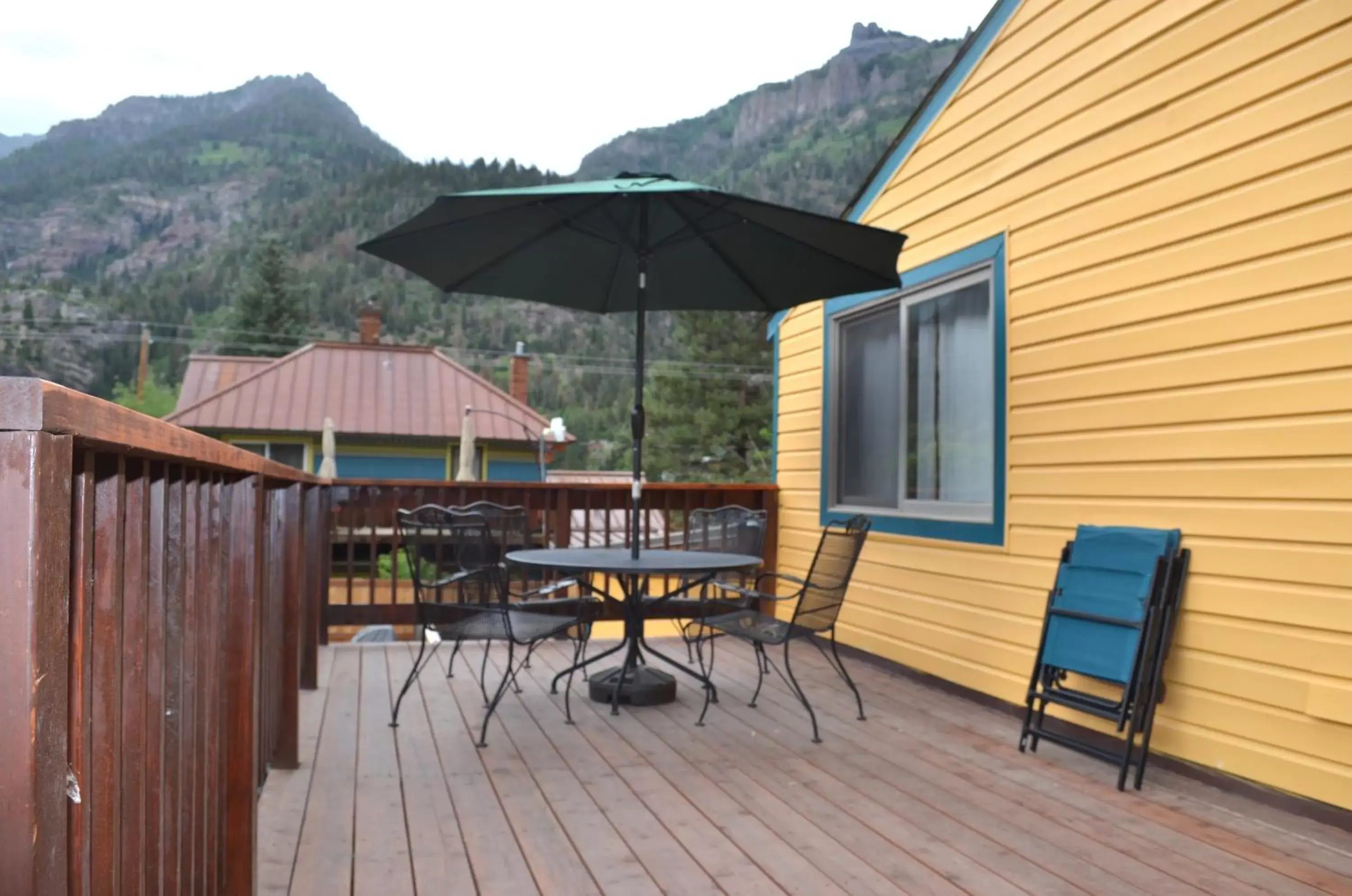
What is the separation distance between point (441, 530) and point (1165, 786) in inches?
110

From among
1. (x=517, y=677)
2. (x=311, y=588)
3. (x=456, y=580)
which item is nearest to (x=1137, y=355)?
(x=456, y=580)

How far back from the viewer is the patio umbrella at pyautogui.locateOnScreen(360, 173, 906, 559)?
3971mm

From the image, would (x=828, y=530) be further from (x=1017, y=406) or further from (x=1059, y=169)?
(x=1059, y=169)

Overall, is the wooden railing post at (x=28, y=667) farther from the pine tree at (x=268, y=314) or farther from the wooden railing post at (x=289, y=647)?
the pine tree at (x=268, y=314)

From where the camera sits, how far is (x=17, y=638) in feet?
2.20

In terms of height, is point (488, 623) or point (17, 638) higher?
point (17, 638)

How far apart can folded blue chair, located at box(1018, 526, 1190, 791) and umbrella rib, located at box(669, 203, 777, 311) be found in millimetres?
1921

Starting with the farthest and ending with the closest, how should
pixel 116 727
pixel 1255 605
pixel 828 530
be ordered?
pixel 828 530 < pixel 1255 605 < pixel 116 727

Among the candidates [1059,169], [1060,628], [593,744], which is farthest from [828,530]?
[1059,169]

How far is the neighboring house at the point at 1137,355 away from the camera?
298 centimetres

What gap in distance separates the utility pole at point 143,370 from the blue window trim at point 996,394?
36.0m

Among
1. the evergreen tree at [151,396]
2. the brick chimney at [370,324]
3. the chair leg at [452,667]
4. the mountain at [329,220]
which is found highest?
the mountain at [329,220]

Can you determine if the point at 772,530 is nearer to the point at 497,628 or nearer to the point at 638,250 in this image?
the point at 638,250

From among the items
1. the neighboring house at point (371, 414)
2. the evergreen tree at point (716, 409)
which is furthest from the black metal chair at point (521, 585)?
the evergreen tree at point (716, 409)
